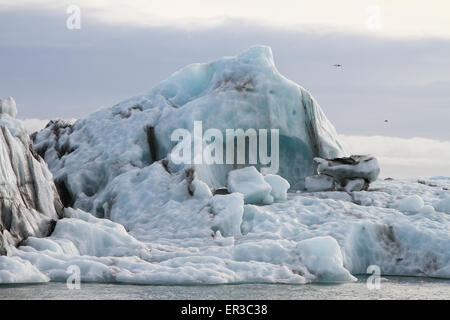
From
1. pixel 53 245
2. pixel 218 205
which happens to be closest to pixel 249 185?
pixel 218 205

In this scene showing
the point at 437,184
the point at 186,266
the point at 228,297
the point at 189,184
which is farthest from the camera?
the point at 437,184

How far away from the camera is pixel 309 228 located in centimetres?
2591

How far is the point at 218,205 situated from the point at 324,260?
596 cm

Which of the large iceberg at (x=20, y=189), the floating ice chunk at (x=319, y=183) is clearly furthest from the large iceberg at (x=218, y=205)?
the large iceberg at (x=20, y=189)

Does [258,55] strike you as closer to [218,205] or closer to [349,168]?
[349,168]

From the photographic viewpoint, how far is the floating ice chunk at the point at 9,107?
1006 inches

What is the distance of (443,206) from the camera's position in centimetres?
2856

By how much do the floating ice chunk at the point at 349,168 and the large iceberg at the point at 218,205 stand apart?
1.75 ft

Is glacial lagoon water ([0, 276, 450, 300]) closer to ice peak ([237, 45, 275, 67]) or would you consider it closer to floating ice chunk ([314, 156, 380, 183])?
floating ice chunk ([314, 156, 380, 183])

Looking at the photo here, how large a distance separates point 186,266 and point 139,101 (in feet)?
51.4

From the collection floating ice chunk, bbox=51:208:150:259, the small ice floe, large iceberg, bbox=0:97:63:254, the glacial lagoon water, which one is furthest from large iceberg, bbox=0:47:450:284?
the glacial lagoon water

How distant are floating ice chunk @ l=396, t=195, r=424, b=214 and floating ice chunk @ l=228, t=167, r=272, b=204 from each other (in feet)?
15.9
